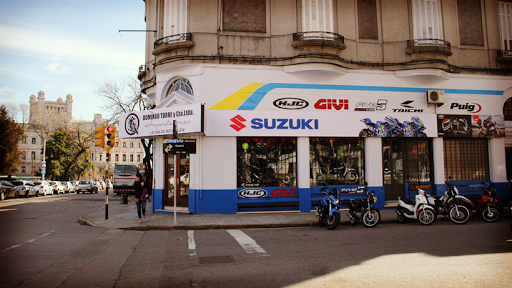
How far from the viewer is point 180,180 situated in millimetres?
14414

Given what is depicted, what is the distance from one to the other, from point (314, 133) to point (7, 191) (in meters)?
26.0

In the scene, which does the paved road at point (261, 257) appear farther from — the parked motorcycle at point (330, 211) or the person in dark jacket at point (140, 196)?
the person in dark jacket at point (140, 196)

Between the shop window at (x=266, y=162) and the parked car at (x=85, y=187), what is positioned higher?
the shop window at (x=266, y=162)

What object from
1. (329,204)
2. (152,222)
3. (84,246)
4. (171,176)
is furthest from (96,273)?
(171,176)

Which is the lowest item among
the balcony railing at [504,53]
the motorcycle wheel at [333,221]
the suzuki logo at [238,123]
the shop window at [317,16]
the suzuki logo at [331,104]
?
the motorcycle wheel at [333,221]

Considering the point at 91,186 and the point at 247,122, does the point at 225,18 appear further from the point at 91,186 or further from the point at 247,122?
the point at 91,186

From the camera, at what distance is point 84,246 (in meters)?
8.42

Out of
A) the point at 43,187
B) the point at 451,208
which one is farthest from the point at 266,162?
the point at 43,187

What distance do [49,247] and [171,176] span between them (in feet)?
22.2

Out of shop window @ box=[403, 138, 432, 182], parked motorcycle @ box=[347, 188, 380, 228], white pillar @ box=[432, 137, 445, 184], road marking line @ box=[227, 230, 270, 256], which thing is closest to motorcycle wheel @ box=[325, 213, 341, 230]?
parked motorcycle @ box=[347, 188, 380, 228]

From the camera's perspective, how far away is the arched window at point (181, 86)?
14.3 metres

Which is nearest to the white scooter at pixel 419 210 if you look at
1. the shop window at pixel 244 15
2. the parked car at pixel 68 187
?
the shop window at pixel 244 15

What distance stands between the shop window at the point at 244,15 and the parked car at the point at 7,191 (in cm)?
2318

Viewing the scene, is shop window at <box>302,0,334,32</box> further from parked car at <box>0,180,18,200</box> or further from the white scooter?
parked car at <box>0,180,18,200</box>
